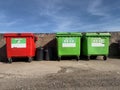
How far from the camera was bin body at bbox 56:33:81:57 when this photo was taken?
43.4ft

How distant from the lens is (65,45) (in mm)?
13250

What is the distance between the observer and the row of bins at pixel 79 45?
43.4 feet

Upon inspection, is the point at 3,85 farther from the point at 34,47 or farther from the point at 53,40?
the point at 53,40

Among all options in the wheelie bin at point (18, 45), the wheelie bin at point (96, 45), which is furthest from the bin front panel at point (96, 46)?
the wheelie bin at point (18, 45)

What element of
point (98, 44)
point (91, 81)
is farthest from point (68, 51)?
point (91, 81)

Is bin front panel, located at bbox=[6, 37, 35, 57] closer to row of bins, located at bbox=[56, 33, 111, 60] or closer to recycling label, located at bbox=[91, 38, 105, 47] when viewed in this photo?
row of bins, located at bbox=[56, 33, 111, 60]

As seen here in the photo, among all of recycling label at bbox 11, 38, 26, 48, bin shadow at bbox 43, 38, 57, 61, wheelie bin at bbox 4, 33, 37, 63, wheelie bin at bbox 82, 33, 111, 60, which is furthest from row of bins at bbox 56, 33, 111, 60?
recycling label at bbox 11, 38, 26, 48

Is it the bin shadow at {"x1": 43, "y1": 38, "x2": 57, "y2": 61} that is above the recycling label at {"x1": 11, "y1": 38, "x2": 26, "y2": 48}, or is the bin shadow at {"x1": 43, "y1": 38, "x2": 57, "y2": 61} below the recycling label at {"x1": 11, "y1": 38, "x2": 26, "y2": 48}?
below

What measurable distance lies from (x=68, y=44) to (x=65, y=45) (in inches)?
6.7

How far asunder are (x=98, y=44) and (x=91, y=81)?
234 inches

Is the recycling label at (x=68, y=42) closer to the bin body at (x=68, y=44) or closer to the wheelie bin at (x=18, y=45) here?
the bin body at (x=68, y=44)

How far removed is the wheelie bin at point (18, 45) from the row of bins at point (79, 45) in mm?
1520

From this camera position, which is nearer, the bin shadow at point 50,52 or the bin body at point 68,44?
the bin body at point 68,44

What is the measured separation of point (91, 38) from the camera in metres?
13.4
